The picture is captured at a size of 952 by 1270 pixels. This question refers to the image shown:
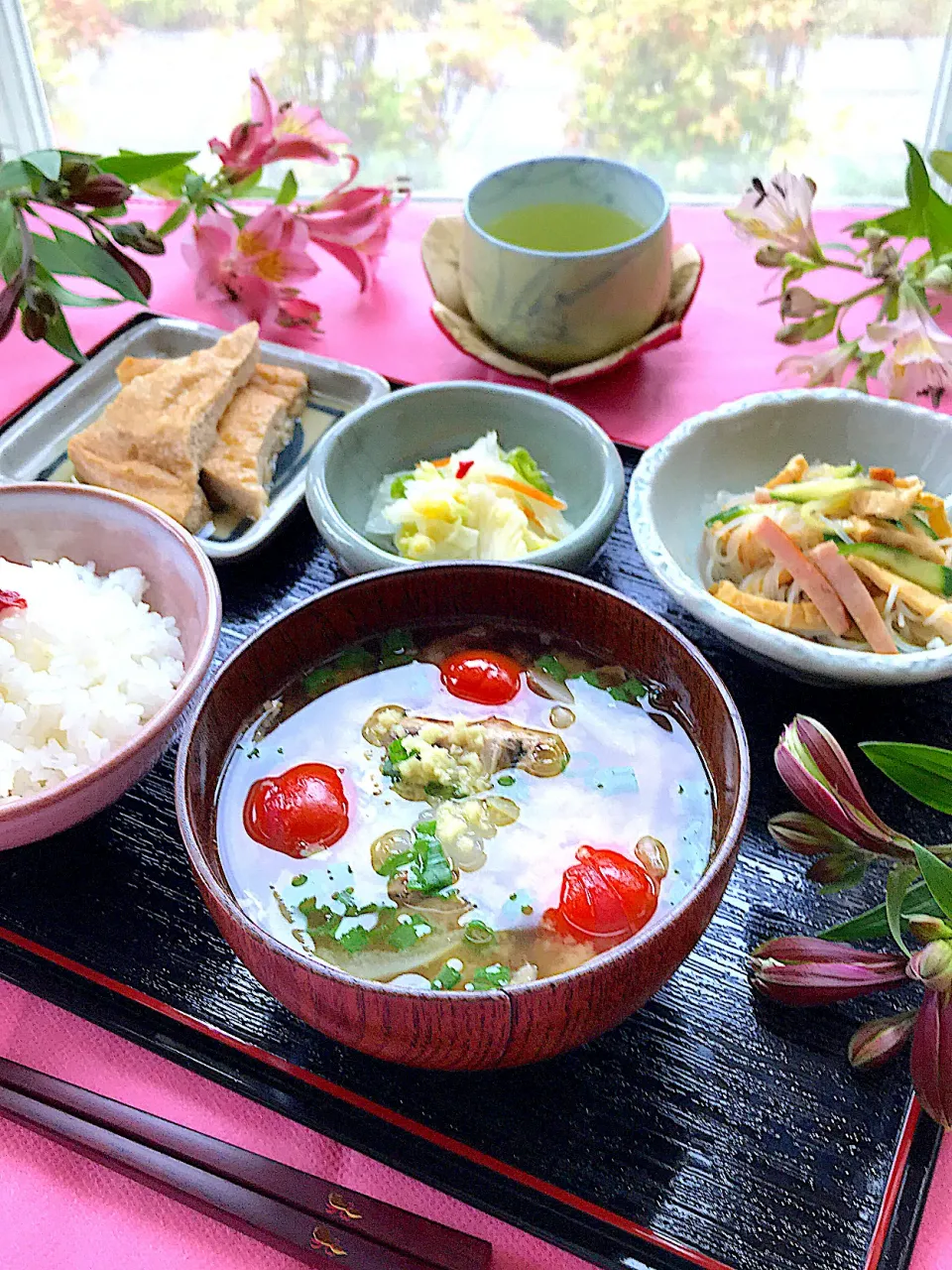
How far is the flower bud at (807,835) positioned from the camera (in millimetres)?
1151

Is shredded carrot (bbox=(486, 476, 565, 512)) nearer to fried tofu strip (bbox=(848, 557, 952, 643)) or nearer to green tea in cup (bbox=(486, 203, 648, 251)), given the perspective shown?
fried tofu strip (bbox=(848, 557, 952, 643))

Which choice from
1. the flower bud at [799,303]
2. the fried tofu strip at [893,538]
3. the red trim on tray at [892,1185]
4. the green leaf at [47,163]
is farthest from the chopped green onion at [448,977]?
the green leaf at [47,163]

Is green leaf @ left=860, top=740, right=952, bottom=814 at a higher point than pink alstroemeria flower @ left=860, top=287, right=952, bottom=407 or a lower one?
lower

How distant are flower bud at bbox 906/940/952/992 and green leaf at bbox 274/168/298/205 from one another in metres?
1.83

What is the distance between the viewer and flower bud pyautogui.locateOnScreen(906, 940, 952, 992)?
963 mm

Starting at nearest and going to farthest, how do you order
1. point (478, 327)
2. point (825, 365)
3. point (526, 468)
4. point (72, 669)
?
1. point (72, 669)
2. point (526, 468)
3. point (825, 365)
4. point (478, 327)

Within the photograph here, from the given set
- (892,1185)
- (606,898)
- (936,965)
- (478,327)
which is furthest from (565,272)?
(892,1185)

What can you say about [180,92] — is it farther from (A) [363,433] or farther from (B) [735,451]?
(B) [735,451]

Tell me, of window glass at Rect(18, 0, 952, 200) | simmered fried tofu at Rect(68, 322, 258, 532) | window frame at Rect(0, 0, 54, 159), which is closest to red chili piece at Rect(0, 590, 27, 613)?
simmered fried tofu at Rect(68, 322, 258, 532)

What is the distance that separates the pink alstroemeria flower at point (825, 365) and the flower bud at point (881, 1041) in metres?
1.08

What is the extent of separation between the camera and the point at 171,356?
6.89 ft

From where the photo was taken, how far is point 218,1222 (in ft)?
3.45

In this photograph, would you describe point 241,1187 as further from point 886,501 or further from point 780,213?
point 780,213

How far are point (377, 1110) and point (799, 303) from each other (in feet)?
4.64
